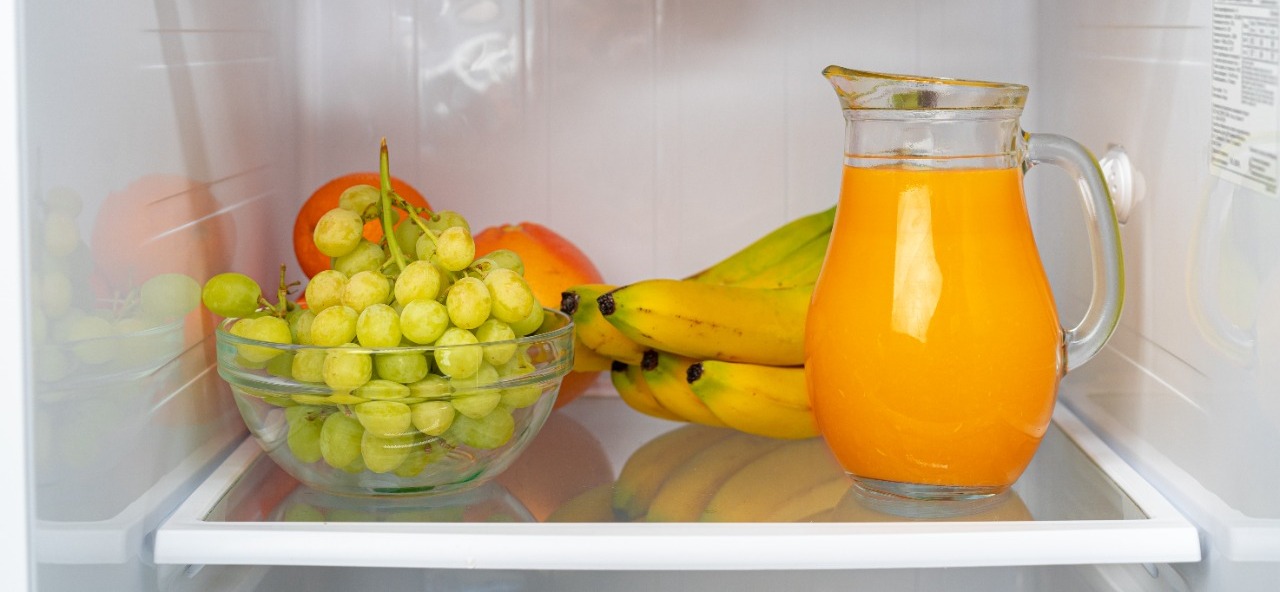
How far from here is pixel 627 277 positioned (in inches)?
47.7

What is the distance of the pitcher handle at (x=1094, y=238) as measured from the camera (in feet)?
2.52

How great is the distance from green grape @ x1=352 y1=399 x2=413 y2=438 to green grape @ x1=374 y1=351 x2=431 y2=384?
17mm

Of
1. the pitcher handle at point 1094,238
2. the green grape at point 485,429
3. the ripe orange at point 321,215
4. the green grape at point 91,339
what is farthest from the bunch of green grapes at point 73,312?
the pitcher handle at point 1094,238

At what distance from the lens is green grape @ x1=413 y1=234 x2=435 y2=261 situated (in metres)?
0.84

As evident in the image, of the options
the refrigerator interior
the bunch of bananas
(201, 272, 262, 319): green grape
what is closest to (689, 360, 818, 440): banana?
the bunch of bananas

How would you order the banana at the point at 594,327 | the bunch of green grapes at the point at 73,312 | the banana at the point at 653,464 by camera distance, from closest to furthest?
1. the bunch of green grapes at the point at 73,312
2. the banana at the point at 653,464
3. the banana at the point at 594,327

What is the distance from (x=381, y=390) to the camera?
76 cm

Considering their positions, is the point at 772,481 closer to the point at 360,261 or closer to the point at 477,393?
the point at 477,393

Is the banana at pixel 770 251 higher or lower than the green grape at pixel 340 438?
higher

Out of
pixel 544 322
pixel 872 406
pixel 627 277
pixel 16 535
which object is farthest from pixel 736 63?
pixel 16 535

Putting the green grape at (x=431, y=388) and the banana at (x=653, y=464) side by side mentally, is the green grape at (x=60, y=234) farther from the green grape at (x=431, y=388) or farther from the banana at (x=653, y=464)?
the banana at (x=653, y=464)

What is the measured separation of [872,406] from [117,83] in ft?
1.65

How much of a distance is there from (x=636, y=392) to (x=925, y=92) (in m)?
0.39

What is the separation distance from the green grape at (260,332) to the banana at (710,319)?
238 mm
